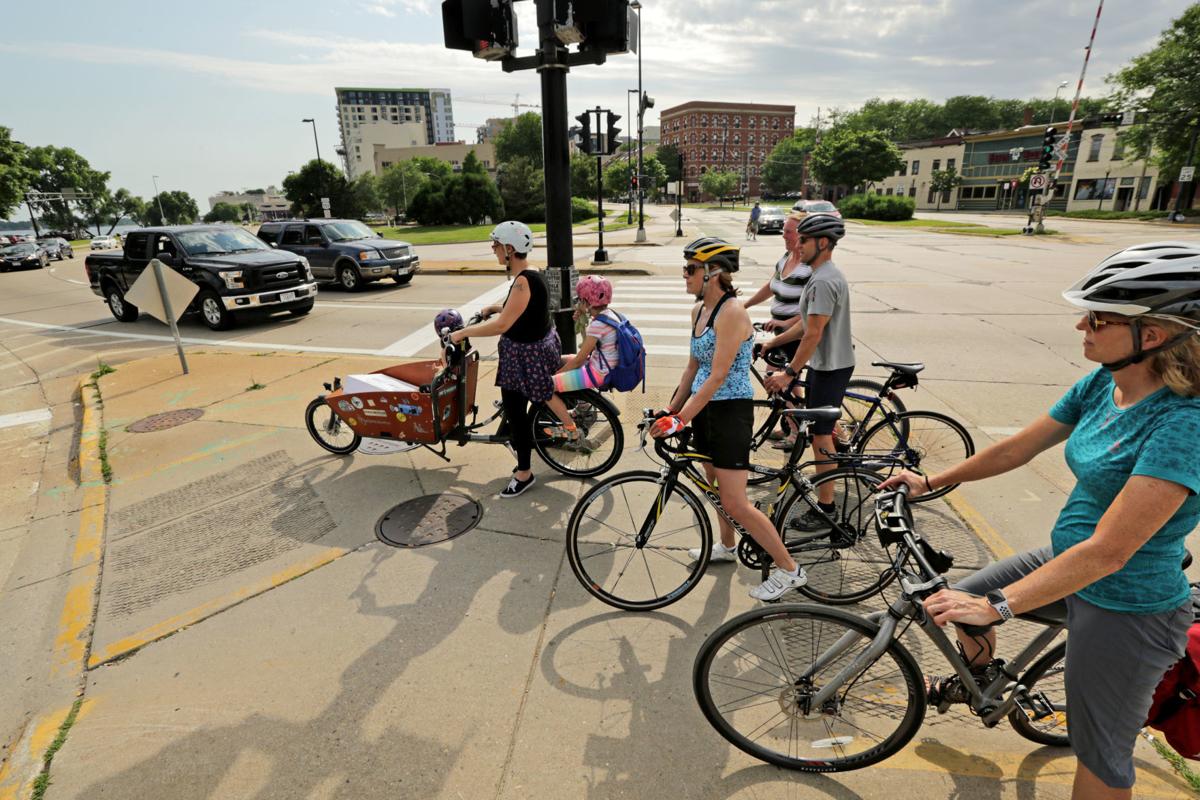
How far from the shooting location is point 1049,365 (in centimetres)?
820

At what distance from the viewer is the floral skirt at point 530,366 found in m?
4.81

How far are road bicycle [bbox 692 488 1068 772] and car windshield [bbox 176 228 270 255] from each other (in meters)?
14.4

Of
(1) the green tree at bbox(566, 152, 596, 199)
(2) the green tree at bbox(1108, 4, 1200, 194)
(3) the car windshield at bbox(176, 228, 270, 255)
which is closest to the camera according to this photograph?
(3) the car windshield at bbox(176, 228, 270, 255)

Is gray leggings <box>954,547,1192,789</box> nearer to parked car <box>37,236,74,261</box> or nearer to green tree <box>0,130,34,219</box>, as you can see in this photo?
parked car <box>37,236,74,261</box>

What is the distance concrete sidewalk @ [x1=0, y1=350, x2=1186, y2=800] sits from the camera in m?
2.50

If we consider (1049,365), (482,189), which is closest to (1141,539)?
(1049,365)

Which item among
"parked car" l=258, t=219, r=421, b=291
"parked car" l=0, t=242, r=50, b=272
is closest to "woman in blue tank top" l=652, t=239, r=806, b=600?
"parked car" l=258, t=219, r=421, b=291

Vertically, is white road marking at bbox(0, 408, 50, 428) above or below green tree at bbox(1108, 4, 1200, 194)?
below

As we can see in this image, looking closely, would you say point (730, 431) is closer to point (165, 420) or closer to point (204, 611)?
point (204, 611)

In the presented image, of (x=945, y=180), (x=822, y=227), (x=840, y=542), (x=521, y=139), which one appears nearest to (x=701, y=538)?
(x=840, y=542)

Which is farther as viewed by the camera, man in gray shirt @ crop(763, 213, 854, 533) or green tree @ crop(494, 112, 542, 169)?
green tree @ crop(494, 112, 542, 169)

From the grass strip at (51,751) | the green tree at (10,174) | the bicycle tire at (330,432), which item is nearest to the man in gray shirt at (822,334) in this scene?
the grass strip at (51,751)

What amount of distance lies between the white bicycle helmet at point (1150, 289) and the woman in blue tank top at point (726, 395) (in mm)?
1591

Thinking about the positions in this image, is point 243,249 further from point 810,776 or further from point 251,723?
point 810,776
